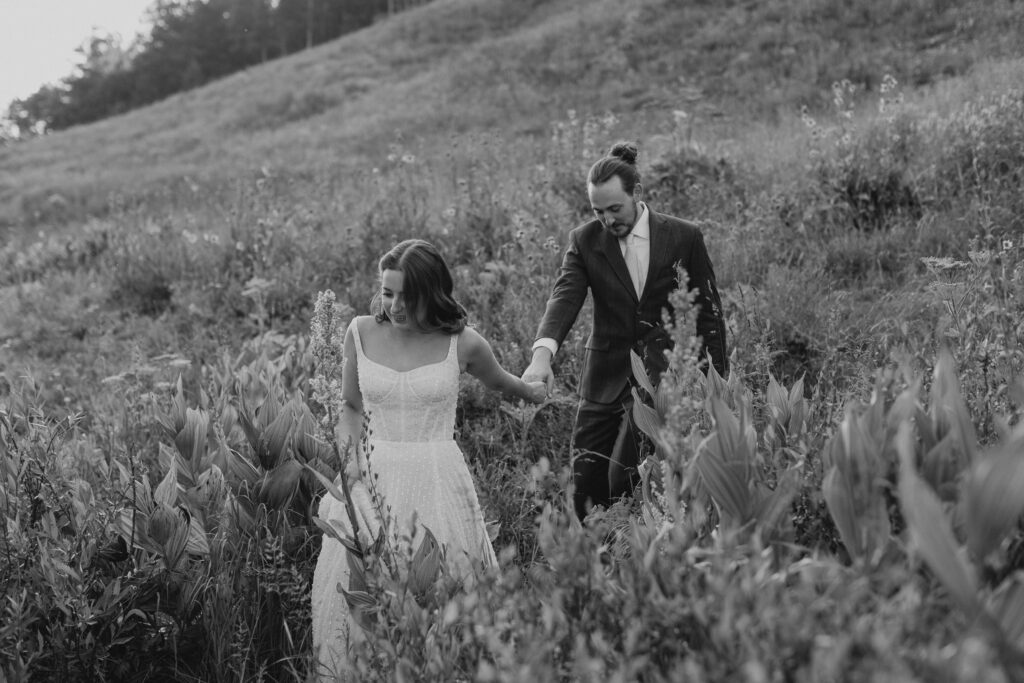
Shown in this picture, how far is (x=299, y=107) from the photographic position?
66.6 ft

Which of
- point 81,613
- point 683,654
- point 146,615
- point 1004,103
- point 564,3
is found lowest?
point 146,615

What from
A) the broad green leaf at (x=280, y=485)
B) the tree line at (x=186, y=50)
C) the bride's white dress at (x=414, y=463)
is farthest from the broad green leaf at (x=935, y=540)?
the tree line at (x=186, y=50)

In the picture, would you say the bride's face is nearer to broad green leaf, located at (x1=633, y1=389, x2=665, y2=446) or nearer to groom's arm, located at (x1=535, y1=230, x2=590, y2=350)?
groom's arm, located at (x1=535, y1=230, x2=590, y2=350)

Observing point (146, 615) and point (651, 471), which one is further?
point (146, 615)

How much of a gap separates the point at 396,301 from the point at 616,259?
1.06m

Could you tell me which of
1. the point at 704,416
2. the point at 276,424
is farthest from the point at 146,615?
the point at 704,416

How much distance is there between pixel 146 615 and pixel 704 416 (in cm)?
197

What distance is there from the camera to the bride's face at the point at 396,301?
9.89 feet

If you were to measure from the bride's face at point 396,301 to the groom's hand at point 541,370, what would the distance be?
1.61 ft

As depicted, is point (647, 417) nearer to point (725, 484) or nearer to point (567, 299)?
point (725, 484)

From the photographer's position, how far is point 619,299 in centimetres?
361

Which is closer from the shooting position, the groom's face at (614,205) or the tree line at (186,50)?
the groom's face at (614,205)

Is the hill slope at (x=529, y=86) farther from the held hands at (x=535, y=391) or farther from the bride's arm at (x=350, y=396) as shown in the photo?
the held hands at (x=535, y=391)

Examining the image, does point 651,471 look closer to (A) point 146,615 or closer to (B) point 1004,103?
(A) point 146,615
